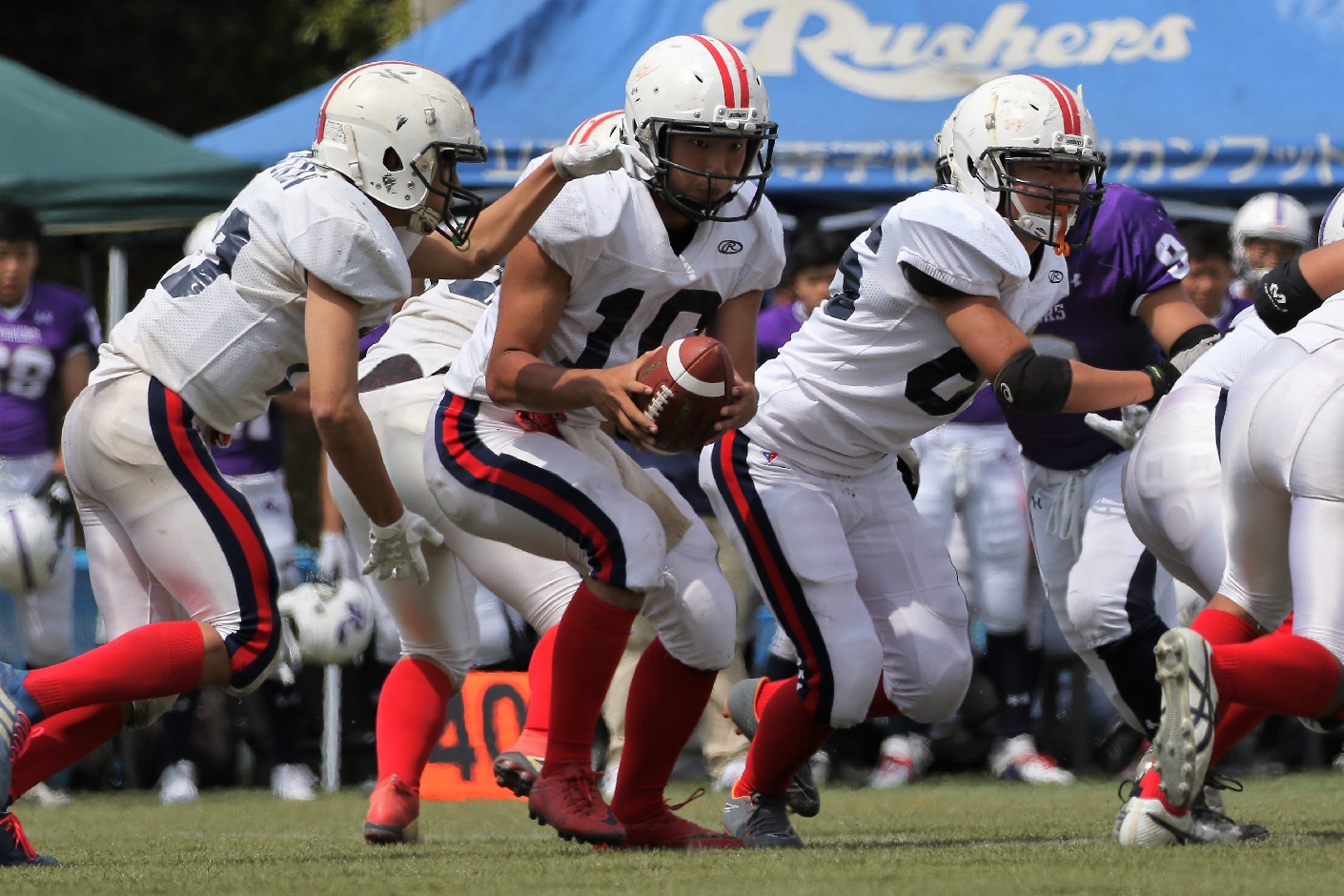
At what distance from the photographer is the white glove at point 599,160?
3971mm

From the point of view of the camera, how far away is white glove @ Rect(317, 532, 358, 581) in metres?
6.81

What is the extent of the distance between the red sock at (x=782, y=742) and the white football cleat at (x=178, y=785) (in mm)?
2540

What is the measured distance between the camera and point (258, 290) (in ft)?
13.1

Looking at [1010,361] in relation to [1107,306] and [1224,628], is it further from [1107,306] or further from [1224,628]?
[1107,306]

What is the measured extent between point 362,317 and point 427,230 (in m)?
0.34

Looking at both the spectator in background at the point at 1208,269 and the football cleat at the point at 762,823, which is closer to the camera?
the football cleat at the point at 762,823

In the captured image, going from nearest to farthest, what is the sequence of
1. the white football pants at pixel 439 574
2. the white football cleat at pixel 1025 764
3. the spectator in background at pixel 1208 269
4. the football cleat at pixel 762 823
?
the football cleat at pixel 762 823 < the white football pants at pixel 439 574 < the white football cleat at pixel 1025 764 < the spectator in background at pixel 1208 269

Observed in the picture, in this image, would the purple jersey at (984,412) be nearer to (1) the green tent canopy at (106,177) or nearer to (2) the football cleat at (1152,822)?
(2) the football cleat at (1152,822)

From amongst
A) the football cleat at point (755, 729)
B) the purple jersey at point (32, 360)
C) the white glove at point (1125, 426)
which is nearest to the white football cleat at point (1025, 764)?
the football cleat at point (755, 729)

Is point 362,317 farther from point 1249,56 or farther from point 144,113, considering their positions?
point 144,113

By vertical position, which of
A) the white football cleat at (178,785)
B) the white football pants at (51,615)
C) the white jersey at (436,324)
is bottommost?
the white football cleat at (178,785)

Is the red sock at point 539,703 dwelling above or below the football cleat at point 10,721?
below

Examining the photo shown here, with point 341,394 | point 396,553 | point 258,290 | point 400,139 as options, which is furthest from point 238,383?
point 400,139

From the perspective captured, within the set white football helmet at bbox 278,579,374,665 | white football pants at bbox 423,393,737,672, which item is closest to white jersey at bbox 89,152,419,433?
white football pants at bbox 423,393,737,672
